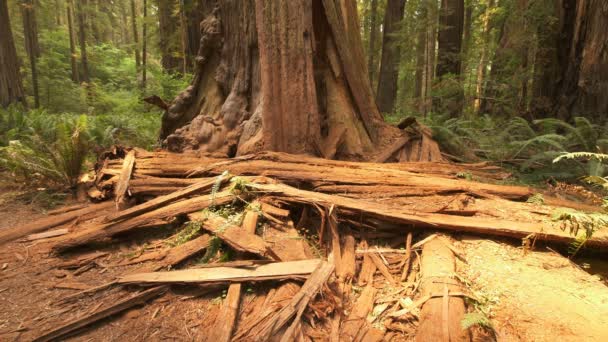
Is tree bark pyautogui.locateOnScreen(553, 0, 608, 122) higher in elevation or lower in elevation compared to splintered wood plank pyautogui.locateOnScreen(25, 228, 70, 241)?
higher

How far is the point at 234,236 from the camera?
240 cm

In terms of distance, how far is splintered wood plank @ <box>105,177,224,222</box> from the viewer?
2882 mm

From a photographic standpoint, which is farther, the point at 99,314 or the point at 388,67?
the point at 388,67

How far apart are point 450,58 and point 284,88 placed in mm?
5992

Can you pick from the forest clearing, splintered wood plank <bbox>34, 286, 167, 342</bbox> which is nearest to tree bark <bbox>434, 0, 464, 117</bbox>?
the forest clearing

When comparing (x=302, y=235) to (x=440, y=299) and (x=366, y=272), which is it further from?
(x=440, y=299)

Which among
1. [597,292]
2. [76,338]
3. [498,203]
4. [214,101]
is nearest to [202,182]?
[76,338]

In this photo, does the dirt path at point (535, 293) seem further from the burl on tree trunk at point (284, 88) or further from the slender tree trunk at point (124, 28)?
the slender tree trunk at point (124, 28)

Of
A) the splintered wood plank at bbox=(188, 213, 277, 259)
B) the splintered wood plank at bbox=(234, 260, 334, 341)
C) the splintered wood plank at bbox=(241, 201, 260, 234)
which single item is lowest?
the splintered wood plank at bbox=(234, 260, 334, 341)

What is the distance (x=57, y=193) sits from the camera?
4141 millimetres

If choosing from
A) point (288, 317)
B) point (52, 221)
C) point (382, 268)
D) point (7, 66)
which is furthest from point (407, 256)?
point (7, 66)

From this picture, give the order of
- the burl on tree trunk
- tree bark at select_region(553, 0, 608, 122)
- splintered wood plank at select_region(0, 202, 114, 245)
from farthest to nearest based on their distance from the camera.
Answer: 1. tree bark at select_region(553, 0, 608, 122)
2. the burl on tree trunk
3. splintered wood plank at select_region(0, 202, 114, 245)

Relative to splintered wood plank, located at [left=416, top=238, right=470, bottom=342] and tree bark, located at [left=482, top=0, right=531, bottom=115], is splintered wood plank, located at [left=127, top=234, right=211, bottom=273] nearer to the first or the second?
splintered wood plank, located at [left=416, top=238, right=470, bottom=342]

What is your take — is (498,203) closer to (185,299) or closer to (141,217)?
(185,299)
